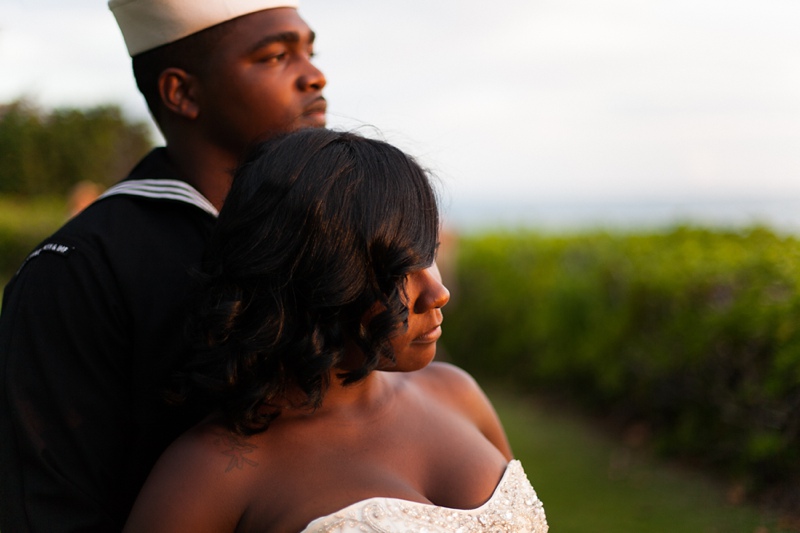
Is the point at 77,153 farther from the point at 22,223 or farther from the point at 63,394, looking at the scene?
the point at 63,394

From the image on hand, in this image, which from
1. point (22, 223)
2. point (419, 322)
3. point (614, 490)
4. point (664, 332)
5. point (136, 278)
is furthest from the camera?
point (22, 223)

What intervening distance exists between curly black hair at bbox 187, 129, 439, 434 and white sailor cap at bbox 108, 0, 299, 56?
59cm

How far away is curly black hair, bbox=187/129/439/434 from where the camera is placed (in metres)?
1.85

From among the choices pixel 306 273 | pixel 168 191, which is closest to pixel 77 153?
pixel 168 191

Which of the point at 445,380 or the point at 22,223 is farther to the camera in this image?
the point at 22,223

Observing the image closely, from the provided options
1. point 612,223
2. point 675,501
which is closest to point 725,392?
point 675,501

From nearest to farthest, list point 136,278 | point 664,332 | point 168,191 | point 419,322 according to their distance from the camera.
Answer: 1. point 419,322
2. point 136,278
3. point 168,191
4. point 664,332

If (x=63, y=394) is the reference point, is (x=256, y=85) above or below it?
above

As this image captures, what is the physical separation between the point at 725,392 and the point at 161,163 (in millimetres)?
4701

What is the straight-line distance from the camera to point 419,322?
1.93 meters

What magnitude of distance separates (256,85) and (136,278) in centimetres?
58

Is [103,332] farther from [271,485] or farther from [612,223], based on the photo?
[612,223]

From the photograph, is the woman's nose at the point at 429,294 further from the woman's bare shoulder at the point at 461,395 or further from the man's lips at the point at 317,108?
the man's lips at the point at 317,108

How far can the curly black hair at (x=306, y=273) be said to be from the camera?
1846mm
